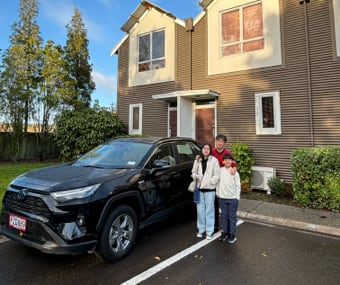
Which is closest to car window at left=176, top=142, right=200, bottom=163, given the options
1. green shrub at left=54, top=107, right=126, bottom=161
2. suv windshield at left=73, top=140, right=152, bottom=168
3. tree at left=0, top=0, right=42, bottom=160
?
suv windshield at left=73, top=140, right=152, bottom=168

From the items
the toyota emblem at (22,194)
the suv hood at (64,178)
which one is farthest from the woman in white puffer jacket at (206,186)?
the toyota emblem at (22,194)

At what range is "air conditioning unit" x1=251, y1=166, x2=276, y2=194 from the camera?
8.36 metres

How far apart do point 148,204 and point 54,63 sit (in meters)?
15.7

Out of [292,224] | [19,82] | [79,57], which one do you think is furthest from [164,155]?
[79,57]

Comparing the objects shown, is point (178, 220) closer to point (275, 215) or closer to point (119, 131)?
point (275, 215)

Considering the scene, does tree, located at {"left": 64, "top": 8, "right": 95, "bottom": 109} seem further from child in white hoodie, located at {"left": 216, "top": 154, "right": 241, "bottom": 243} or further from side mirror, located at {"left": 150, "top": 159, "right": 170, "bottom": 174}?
child in white hoodie, located at {"left": 216, "top": 154, "right": 241, "bottom": 243}

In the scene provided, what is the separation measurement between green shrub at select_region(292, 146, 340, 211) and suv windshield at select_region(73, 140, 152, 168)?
420 cm

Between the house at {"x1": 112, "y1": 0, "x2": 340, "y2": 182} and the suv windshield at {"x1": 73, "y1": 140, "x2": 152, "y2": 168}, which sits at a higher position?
the house at {"x1": 112, "y1": 0, "x2": 340, "y2": 182}

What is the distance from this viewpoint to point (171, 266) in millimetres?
3391

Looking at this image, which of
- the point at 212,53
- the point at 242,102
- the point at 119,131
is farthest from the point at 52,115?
the point at 242,102

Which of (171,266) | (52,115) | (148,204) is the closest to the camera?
(171,266)

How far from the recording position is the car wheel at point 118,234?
329cm

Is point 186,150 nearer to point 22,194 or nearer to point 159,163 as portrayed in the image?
point 159,163

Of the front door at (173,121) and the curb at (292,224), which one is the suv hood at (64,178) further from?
the front door at (173,121)
